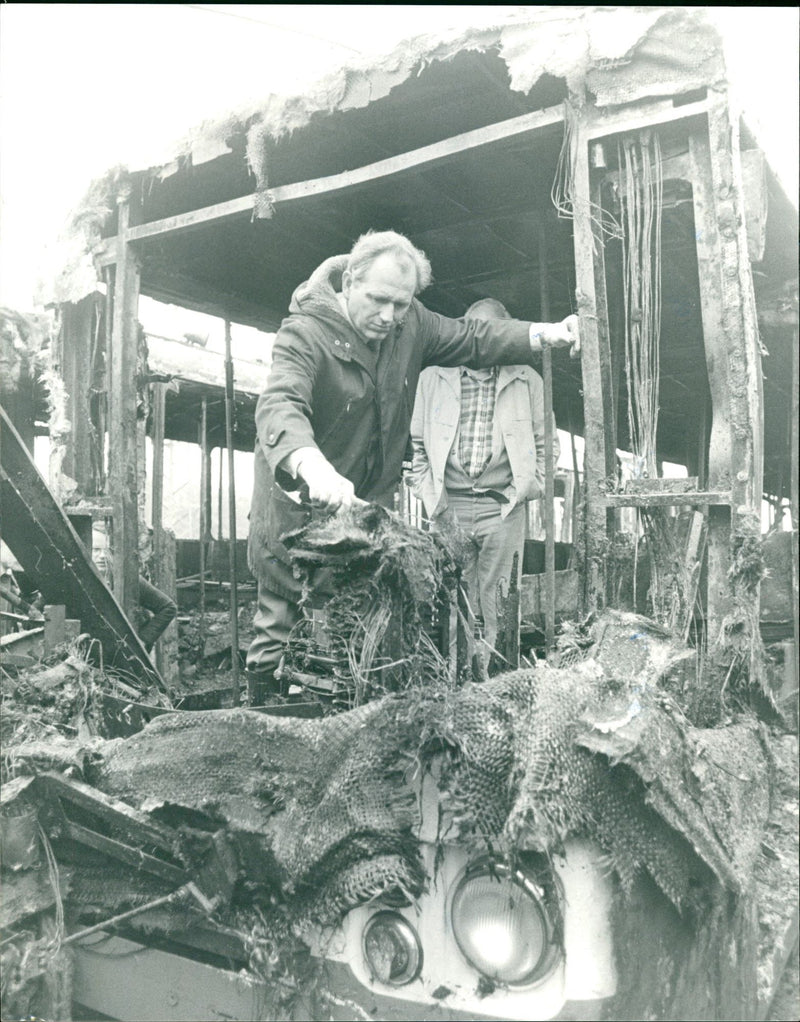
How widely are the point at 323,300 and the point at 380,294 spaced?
242 millimetres

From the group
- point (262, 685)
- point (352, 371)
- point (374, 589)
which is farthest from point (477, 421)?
point (374, 589)

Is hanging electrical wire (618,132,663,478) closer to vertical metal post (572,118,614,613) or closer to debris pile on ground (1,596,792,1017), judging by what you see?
vertical metal post (572,118,614,613)

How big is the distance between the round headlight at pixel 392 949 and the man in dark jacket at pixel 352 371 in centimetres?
150

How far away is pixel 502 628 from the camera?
9.30 ft

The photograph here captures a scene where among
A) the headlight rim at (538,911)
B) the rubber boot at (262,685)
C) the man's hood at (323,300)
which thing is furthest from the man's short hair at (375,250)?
the headlight rim at (538,911)

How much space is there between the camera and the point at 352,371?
10.6 ft

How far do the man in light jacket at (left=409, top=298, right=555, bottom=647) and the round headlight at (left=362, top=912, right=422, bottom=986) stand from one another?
314cm

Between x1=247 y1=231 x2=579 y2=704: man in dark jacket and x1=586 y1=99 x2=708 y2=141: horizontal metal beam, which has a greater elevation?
x1=586 y1=99 x2=708 y2=141: horizontal metal beam

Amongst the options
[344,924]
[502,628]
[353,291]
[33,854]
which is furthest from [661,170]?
[33,854]

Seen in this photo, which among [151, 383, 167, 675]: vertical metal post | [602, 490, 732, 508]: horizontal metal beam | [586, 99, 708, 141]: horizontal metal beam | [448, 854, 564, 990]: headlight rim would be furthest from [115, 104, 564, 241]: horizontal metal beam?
[151, 383, 167, 675]: vertical metal post

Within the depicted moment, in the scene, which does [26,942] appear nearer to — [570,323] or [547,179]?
[570,323]

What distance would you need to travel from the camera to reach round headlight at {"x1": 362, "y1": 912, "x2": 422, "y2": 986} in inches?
59.6

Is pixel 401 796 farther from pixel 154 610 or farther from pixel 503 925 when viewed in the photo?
pixel 154 610

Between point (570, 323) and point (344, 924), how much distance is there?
7.86 feet
